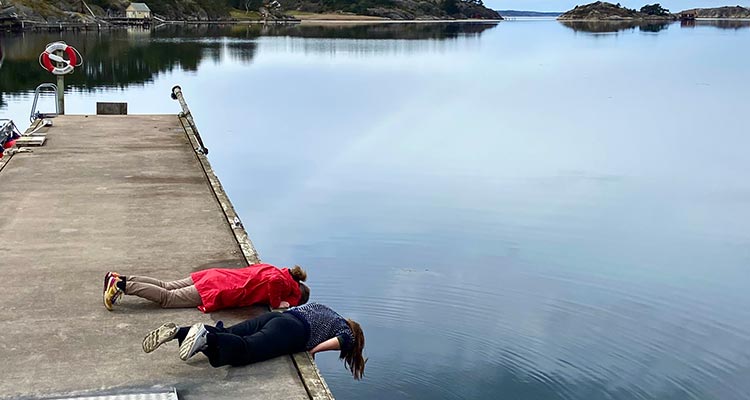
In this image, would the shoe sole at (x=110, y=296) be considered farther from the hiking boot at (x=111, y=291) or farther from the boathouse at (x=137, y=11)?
the boathouse at (x=137, y=11)

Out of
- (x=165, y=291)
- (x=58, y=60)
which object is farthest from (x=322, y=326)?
(x=58, y=60)

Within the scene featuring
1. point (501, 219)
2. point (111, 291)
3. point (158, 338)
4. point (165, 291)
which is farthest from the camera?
point (501, 219)

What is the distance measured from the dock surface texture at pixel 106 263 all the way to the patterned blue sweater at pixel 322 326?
28cm

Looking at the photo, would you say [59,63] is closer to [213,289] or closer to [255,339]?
[213,289]

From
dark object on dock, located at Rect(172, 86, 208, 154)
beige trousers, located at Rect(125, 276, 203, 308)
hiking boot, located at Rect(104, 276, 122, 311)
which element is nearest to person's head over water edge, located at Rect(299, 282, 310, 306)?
beige trousers, located at Rect(125, 276, 203, 308)

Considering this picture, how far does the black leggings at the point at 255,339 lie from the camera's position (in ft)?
22.2

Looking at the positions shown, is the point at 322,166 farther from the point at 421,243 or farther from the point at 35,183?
the point at 35,183

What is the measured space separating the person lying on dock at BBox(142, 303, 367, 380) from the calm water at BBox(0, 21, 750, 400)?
2.78 metres

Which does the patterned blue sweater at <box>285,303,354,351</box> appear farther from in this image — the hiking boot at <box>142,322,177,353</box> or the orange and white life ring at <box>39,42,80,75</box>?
the orange and white life ring at <box>39,42,80,75</box>

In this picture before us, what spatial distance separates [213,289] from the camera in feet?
26.8

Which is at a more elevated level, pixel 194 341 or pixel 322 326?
pixel 194 341

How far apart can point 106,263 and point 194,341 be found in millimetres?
3287

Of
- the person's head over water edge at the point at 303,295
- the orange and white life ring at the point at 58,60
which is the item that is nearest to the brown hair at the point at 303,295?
the person's head over water edge at the point at 303,295

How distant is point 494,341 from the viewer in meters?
12.1
